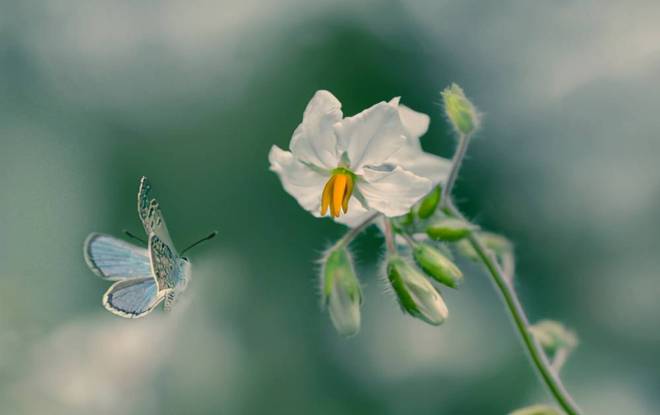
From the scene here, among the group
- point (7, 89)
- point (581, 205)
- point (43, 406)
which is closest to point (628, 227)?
point (581, 205)

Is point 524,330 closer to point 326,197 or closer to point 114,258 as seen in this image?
point 326,197

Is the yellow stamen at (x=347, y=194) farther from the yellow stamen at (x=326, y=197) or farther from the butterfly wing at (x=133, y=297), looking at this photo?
the butterfly wing at (x=133, y=297)

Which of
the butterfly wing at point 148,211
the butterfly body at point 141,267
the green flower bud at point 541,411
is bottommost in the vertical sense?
the green flower bud at point 541,411

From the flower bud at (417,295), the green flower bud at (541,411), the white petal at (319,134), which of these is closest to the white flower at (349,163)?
the white petal at (319,134)

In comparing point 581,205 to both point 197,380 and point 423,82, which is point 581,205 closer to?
point 423,82

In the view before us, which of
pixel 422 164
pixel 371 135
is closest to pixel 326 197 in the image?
pixel 371 135

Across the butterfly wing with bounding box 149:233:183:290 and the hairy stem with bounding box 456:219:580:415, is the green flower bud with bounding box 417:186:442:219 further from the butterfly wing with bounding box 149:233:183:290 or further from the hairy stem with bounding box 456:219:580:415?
the butterfly wing with bounding box 149:233:183:290
